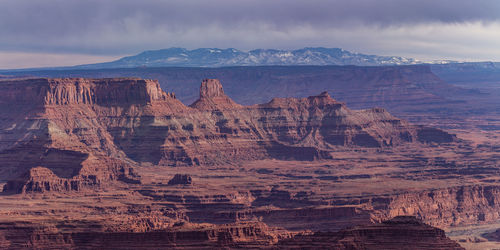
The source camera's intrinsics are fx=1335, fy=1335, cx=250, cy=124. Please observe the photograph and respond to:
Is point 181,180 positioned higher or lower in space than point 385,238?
lower

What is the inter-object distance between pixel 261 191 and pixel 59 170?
100 ft

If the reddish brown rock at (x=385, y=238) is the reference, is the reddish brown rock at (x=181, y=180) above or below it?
below

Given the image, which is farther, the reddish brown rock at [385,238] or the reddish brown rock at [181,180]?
the reddish brown rock at [181,180]

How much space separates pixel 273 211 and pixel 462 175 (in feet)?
145

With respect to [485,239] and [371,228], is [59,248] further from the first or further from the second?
[485,239]

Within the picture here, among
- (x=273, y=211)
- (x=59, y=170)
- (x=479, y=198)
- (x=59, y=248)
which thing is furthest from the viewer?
(x=59, y=170)

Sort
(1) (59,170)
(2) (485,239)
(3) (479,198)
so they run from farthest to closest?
(1) (59,170) < (3) (479,198) < (2) (485,239)

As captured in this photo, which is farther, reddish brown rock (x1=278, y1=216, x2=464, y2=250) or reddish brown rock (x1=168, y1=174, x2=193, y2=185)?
reddish brown rock (x1=168, y1=174, x2=193, y2=185)

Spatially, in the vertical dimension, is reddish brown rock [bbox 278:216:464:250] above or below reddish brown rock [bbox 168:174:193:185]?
above

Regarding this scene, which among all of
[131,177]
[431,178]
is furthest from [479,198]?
[131,177]

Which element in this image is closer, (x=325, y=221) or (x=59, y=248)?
(x=59, y=248)

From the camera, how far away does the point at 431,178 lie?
198 m

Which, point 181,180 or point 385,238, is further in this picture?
point 181,180

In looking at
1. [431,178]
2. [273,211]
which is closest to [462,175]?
[431,178]
